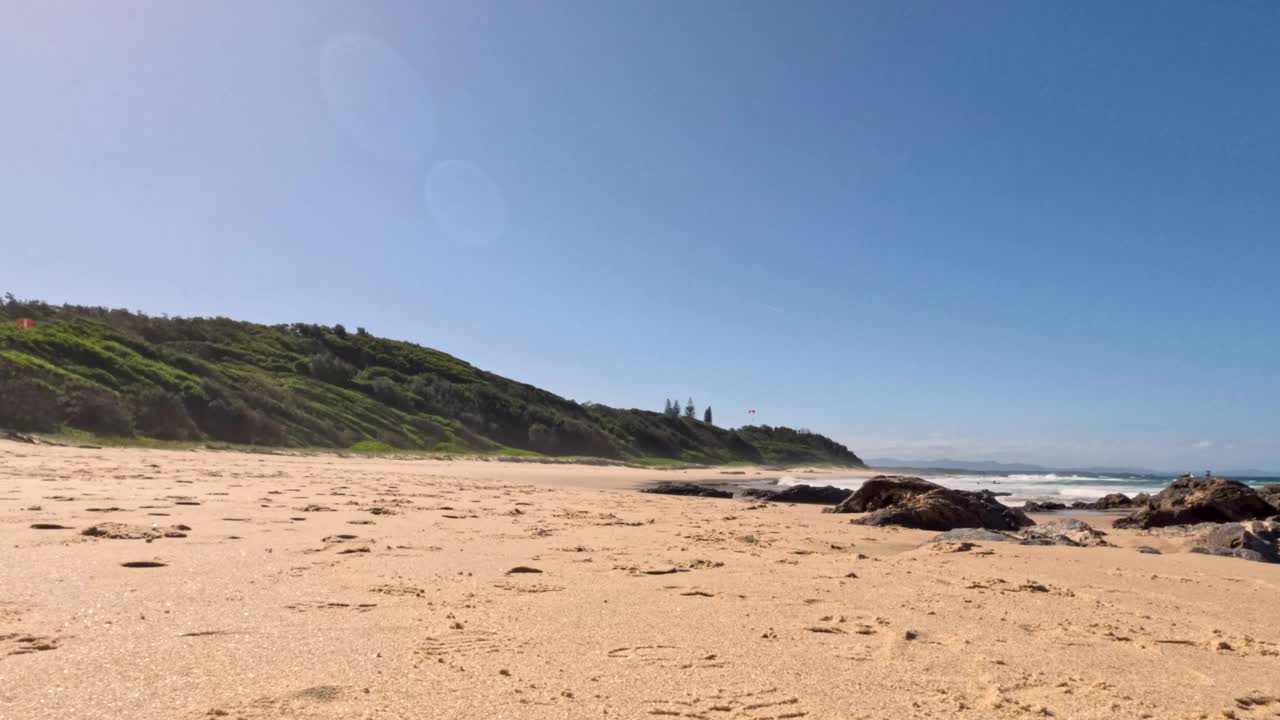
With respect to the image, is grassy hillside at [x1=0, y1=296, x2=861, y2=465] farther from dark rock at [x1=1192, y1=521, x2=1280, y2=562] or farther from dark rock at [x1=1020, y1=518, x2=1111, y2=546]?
dark rock at [x1=1192, y1=521, x2=1280, y2=562]

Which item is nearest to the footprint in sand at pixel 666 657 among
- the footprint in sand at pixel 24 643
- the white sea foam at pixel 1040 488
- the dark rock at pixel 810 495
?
the footprint in sand at pixel 24 643

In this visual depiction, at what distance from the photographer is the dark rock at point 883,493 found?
36.8 feet

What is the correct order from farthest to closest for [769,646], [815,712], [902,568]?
[902,568]
[769,646]
[815,712]

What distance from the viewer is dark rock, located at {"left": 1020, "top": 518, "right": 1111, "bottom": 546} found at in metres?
8.18

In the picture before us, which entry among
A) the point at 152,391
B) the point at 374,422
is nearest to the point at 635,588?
the point at 152,391

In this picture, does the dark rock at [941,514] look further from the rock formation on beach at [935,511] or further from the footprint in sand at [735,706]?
the footprint in sand at [735,706]

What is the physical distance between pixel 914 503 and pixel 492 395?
137ft

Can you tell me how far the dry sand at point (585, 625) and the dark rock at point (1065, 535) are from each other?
44.9 inches

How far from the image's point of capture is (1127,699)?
275cm

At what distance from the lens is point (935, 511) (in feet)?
32.2

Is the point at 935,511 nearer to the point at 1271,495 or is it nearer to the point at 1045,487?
the point at 1271,495

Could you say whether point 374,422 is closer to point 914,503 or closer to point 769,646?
point 914,503

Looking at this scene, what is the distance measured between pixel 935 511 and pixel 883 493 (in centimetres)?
166

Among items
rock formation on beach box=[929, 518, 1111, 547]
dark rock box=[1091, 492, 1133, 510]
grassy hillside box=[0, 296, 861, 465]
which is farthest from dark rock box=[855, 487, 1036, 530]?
grassy hillside box=[0, 296, 861, 465]
